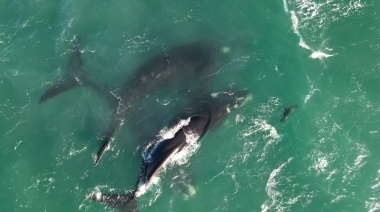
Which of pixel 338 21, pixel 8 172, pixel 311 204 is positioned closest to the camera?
pixel 311 204

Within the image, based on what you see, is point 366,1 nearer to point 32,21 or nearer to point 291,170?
point 291,170

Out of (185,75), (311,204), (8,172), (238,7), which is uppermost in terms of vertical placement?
(238,7)

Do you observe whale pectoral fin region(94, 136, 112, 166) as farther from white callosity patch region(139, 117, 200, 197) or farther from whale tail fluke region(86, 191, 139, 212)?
white callosity patch region(139, 117, 200, 197)

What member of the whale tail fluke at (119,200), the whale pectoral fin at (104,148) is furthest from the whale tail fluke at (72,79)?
the whale tail fluke at (119,200)

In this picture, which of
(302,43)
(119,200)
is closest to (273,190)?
(119,200)

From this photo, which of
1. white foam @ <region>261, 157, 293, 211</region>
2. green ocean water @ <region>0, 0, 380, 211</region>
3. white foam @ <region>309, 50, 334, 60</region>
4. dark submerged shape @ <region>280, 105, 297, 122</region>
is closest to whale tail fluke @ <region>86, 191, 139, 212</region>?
green ocean water @ <region>0, 0, 380, 211</region>

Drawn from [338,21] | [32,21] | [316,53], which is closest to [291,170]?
[316,53]

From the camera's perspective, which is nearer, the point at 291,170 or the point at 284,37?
the point at 291,170
